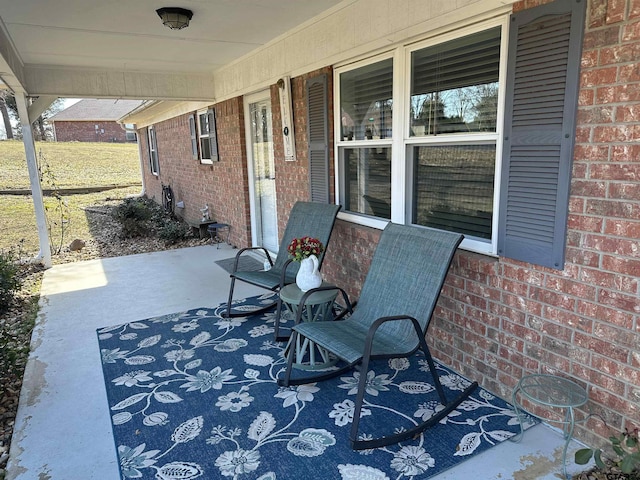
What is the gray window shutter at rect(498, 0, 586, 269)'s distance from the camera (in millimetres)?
2115

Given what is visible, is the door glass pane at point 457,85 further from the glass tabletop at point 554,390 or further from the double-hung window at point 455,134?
the glass tabletop at point 554,390

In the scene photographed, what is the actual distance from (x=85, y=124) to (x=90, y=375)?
28.9 metres

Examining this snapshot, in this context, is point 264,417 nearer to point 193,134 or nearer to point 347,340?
point 347,340

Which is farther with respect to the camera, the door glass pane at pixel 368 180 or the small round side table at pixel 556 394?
the door glass pane at pixel 368 180

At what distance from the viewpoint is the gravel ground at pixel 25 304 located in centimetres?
280

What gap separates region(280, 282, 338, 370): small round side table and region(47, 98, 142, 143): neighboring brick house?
2621cm

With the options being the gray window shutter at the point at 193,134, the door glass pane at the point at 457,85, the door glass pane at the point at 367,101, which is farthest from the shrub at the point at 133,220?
the door glass pane at the point at 457,85

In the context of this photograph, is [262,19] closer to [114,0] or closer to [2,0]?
[114,0]

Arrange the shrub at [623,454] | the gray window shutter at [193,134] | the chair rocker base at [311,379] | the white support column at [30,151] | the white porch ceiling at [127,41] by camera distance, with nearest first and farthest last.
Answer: the shrub at [623,454]
the chair rocker base at [311,379]
the white porch ceiling at [127,41]
the white support column at [30,151]
the gray window shutter at [193,134]

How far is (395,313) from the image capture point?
2.83m

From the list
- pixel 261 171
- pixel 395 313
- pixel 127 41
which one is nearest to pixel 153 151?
pixel 261 171

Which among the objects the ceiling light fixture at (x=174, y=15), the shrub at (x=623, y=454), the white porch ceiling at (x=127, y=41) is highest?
the white porch ceiling at (x=127, y=41)

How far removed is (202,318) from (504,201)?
2867 millimetres

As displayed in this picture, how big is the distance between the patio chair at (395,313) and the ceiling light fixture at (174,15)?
95.5 inches
